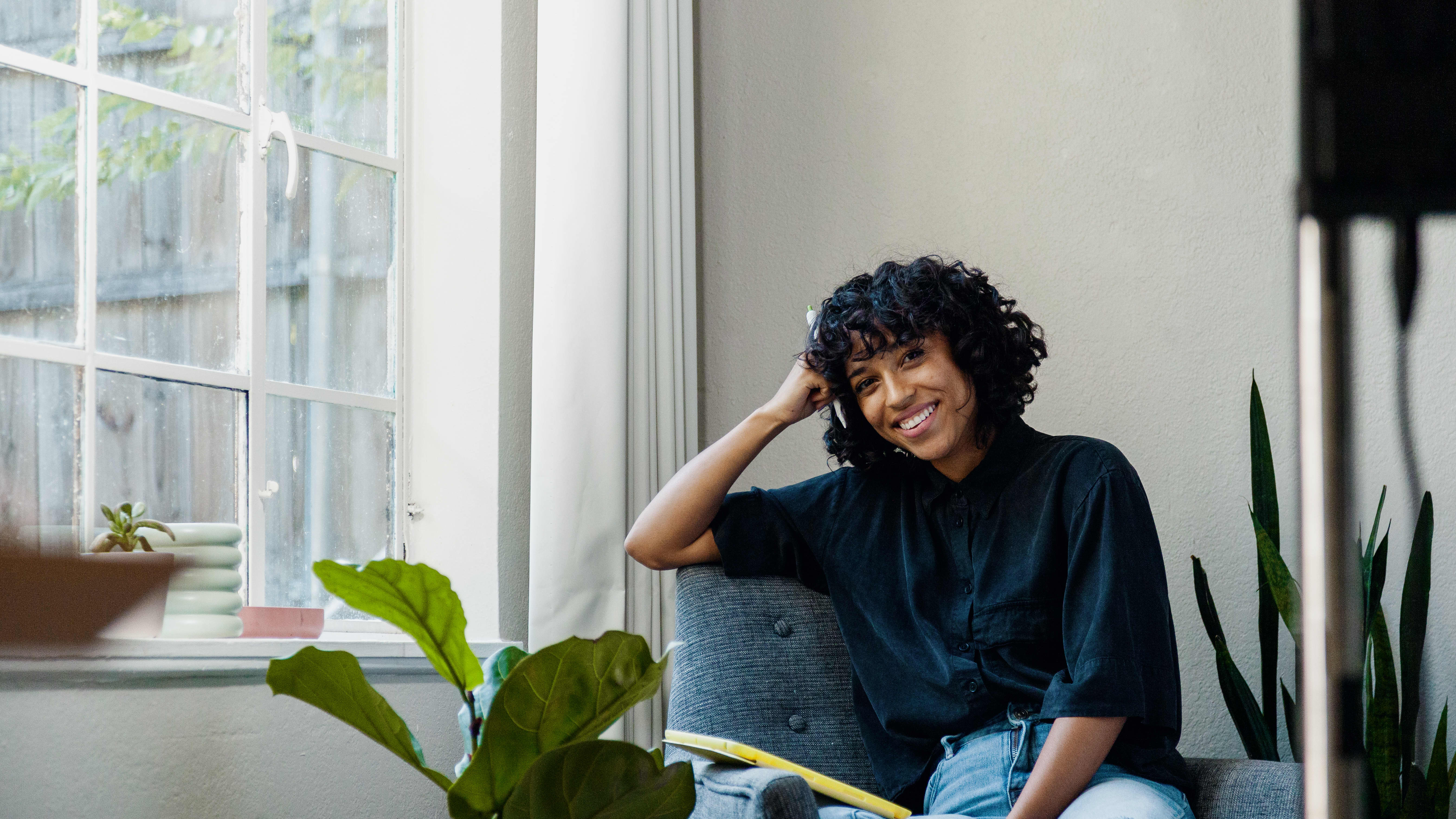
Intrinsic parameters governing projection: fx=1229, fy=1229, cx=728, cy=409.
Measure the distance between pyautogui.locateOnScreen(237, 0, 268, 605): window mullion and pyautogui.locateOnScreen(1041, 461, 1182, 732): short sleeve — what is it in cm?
123

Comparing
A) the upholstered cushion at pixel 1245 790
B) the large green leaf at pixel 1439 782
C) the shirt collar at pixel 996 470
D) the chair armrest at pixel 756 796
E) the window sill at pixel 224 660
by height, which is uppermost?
the shirt collar at pixel 996 470

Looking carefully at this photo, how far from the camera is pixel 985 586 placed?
165 centimetres

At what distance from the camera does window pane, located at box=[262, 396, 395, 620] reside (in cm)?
202

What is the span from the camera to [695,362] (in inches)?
98.0

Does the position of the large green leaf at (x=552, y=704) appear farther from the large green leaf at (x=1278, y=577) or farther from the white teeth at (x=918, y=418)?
the large green leaf at (x=1278, y=577)

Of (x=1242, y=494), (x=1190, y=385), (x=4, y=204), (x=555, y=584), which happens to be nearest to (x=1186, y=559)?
(x=1242, y=494)

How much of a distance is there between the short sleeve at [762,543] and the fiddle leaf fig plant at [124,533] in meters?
0.77

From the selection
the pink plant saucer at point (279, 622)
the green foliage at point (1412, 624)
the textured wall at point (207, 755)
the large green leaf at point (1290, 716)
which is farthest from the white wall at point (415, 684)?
the green foliage at point (1412, 624)

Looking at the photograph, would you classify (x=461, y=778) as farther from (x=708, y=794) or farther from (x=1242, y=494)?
(x=1242, y=494)

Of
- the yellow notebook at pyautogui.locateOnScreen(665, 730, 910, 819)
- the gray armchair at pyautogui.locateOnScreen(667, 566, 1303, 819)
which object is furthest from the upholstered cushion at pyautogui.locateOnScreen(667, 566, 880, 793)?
the yellow notebook at pyautogui.locateOnScreen(665, 730, 910, 819)

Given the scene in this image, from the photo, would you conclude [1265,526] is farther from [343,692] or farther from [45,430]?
[45,430]

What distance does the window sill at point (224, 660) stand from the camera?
57.9 inches

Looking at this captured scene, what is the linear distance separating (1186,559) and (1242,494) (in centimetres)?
15

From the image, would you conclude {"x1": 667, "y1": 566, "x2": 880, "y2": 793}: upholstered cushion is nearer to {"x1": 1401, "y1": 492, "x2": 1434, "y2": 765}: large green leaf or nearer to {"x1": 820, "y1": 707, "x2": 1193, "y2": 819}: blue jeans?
{"x1": 820, "y1": 707, "x2": 1193, "y2": 819}: blue jeans
